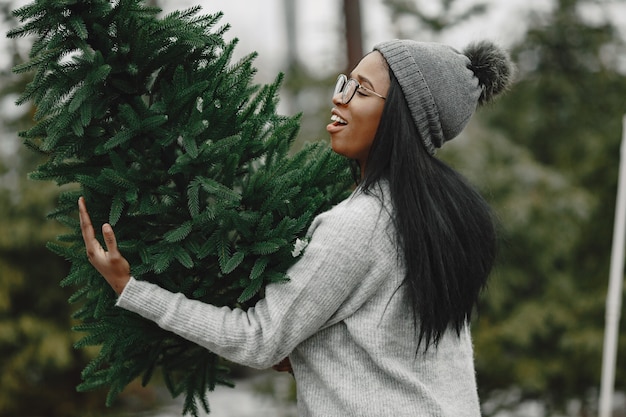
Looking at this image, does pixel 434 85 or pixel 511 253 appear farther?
pixel 511 253

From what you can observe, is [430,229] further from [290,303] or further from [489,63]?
[489,63]

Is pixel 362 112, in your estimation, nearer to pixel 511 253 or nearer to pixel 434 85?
pixel 434 85

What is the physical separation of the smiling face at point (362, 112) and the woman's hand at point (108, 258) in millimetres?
615

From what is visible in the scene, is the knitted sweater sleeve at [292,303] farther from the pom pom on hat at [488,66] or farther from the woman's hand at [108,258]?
the pom pom on hat at [488,66]

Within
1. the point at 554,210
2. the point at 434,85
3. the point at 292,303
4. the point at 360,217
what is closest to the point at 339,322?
the point at 292,303

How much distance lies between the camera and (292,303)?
168 centimetres

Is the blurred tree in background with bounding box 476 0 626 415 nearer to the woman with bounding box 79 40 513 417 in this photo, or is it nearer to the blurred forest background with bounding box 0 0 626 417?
the blurred forest background with bounding box 0 0 626 417

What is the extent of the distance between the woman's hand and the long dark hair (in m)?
Answer: 0.62

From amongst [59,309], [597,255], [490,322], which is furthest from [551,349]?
[59,309]

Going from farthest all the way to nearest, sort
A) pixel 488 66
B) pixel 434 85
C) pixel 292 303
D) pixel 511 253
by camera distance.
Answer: pixel 511 253, pixel 488 66, pixel 434 85, pixel 292 303

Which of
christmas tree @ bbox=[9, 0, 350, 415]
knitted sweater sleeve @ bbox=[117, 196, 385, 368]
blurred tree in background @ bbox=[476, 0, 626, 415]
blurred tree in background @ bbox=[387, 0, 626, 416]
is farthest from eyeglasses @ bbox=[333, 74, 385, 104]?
blurred tree in background @ bbox=[476, 0, 626, 415]

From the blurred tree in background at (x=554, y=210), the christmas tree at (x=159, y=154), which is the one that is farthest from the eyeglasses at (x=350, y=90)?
the blurred tree in background at (x=554, y=210)

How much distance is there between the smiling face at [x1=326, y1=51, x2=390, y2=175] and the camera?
72.8 inches

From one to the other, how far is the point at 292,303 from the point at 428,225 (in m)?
0.38
